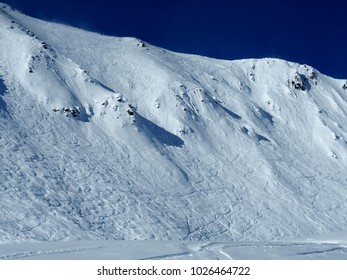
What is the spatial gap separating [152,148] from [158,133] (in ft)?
8.76

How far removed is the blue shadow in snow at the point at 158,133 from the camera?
31.5 meters

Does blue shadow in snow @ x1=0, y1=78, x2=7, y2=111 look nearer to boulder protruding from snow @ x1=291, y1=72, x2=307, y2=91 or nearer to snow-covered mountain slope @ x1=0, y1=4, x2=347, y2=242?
snow-covered mountain slope @ x1=0, y1=4, x2=347, y2=242

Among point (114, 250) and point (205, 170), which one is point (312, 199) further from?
point (114, 250)

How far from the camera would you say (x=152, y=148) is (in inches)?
1174

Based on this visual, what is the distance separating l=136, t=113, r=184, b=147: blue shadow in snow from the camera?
31472 millimetres

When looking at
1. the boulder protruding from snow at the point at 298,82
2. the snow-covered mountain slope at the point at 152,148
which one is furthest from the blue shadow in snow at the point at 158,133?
the boulder protruding from snow at the point at 298,82

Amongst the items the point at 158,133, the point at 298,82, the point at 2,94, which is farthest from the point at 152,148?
the point at 298,82

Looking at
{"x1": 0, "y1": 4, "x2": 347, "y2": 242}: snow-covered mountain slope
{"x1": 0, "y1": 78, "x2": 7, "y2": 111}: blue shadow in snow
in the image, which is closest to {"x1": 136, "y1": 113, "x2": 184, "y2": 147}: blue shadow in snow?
{"x1": 0, "y1": 4, "x2": 347, "y2": 242}: snow-covered mountain slope

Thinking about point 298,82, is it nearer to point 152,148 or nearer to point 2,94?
point 152,148

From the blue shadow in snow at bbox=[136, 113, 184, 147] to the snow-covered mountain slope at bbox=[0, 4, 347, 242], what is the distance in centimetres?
11

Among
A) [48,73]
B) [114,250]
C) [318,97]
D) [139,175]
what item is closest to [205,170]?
[139,175]

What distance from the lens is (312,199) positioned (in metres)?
30.0

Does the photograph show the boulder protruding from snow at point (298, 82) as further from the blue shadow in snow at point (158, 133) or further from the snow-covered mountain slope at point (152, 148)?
the blue shadow in snow at point (158, 133)

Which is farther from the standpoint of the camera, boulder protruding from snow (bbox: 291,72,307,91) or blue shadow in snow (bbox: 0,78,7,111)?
boulder protruding from snow (bbox: 291,72,307,91)
